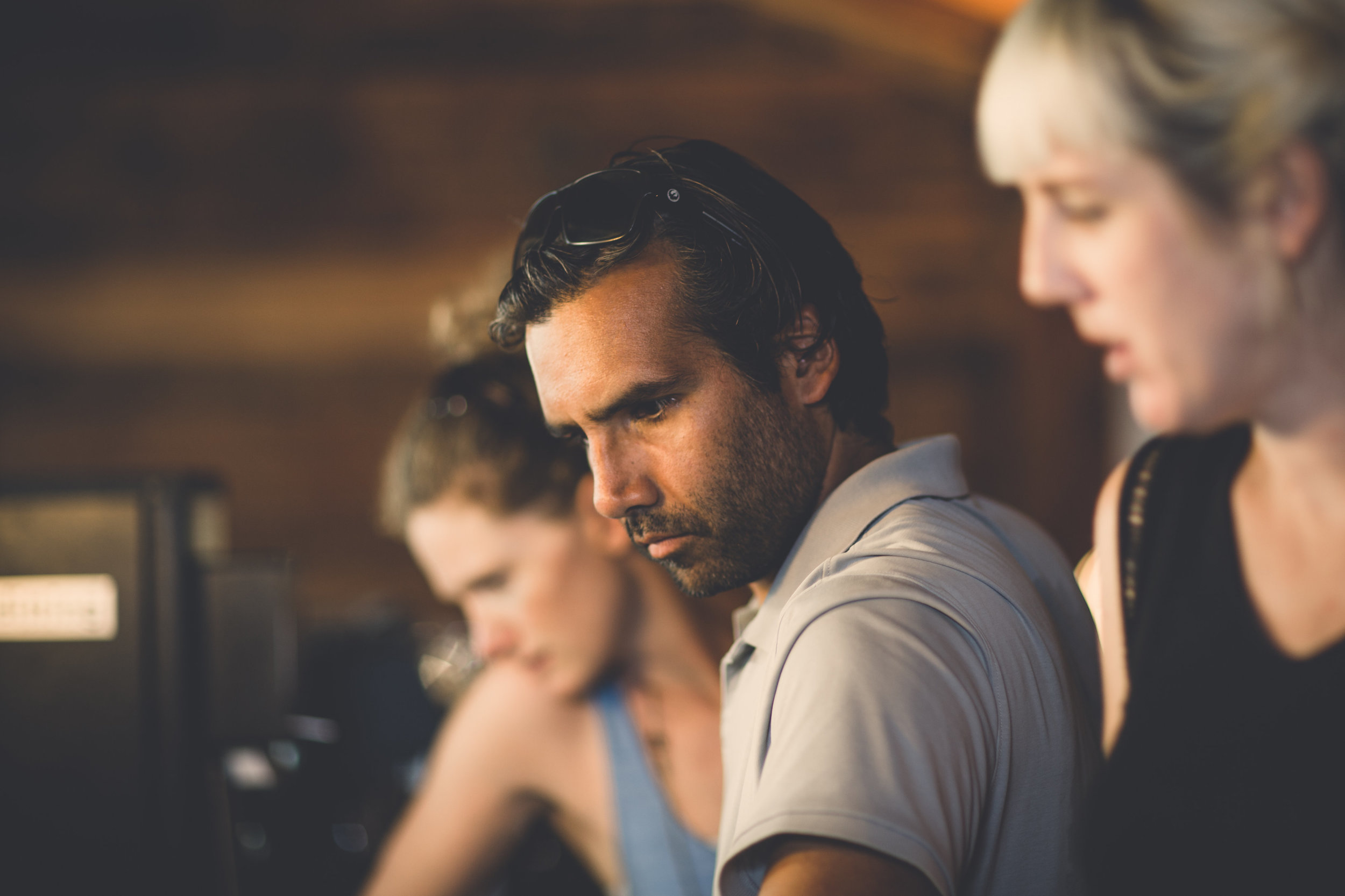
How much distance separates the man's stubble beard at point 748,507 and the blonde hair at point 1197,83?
0.40 m

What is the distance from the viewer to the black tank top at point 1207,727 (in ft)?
1.94

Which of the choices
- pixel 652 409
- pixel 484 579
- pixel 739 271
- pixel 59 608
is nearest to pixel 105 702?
pixel 59 608

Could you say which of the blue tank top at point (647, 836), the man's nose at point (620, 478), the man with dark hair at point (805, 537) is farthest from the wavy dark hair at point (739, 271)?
the blue tank top at point (647, 836)

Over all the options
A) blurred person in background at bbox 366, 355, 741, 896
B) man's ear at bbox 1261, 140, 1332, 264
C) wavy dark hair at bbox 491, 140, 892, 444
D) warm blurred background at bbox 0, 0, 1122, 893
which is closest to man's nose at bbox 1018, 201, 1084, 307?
man's ear at bbox 1261, 140, 1332, 264

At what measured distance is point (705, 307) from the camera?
0.90 meters

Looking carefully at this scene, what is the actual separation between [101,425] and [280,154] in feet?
4.05

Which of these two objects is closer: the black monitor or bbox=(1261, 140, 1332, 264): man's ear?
bbox=(1261, 140, 1332, 264): man's ear

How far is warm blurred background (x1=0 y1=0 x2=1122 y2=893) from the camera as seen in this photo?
147 inches

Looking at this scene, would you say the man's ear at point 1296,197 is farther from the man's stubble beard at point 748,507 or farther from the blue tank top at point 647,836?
the blue tank top at point 647,836

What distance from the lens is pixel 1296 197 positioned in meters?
0.53

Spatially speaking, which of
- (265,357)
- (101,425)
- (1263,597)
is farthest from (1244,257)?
(101,425)

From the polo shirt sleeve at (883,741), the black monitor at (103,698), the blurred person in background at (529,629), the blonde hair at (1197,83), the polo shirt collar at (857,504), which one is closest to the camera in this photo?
the blonde hair at (1197,83)

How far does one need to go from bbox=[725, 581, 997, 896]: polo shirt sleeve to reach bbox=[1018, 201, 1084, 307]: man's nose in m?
0.23

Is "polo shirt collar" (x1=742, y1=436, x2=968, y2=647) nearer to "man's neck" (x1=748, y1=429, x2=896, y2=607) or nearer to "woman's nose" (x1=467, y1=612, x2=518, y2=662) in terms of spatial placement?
"man's neck" (x1=748, y1=429, x2=896, y2=607)
